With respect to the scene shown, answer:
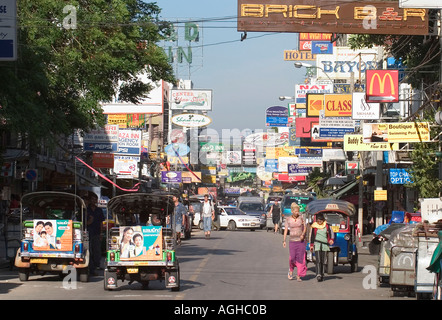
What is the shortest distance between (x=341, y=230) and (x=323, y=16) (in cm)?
612

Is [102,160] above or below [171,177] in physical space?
above

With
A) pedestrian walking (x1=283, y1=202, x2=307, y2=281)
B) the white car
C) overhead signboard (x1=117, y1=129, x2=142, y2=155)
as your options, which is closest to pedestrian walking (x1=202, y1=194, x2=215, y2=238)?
overhead signboard (x1=117, y1=129, x2=142, y2=155)

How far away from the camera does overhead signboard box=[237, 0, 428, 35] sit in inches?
900

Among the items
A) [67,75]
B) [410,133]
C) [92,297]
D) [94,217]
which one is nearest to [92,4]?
[67,75]

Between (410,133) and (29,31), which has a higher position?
(29,31)

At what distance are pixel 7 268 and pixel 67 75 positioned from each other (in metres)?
6.95

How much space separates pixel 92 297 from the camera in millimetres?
15133

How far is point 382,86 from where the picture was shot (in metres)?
30.3

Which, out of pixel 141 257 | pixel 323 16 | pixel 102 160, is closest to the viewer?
pixel 141 257

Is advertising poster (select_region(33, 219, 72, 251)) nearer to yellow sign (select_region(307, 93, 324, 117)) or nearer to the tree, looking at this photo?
the tree

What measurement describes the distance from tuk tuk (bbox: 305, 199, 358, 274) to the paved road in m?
0.43

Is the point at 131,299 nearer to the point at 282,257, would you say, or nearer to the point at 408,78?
the point at 282,257

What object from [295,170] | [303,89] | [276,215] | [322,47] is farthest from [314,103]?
[295,170]

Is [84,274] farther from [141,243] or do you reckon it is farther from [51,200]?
[51,200]
